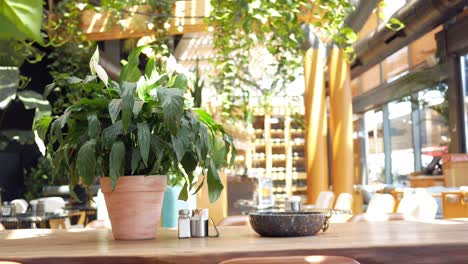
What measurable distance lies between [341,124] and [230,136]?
7860 mm

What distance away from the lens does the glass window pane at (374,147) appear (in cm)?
1473

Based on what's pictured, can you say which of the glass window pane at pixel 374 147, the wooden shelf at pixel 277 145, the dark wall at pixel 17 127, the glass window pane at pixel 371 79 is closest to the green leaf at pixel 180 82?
the dark wall at pixel 17 127

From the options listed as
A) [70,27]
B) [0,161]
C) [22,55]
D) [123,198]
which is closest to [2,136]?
[0,161]

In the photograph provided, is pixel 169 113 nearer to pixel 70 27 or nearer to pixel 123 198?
pixel 123 198

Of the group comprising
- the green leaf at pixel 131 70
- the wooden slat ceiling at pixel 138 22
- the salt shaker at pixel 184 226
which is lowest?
the salt shaker at pixel 184 226

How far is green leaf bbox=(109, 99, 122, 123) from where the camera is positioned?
1682 mm

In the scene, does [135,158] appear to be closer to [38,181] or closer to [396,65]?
[38,181]

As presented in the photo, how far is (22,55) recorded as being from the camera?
16.9ft

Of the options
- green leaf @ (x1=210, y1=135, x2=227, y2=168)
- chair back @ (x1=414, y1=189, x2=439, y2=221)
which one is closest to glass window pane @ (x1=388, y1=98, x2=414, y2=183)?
chair back @ (x1=414, y1=189, x2=439, y2=221)

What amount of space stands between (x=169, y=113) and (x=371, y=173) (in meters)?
14.6

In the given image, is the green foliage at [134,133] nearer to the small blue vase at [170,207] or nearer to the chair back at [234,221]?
the chair back at [234,221]

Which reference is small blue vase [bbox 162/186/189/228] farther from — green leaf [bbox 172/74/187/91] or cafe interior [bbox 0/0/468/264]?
green leaf [bbox 172/74/187/91]

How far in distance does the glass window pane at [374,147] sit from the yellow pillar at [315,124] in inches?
205

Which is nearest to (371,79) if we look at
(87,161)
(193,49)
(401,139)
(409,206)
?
(401,139)
